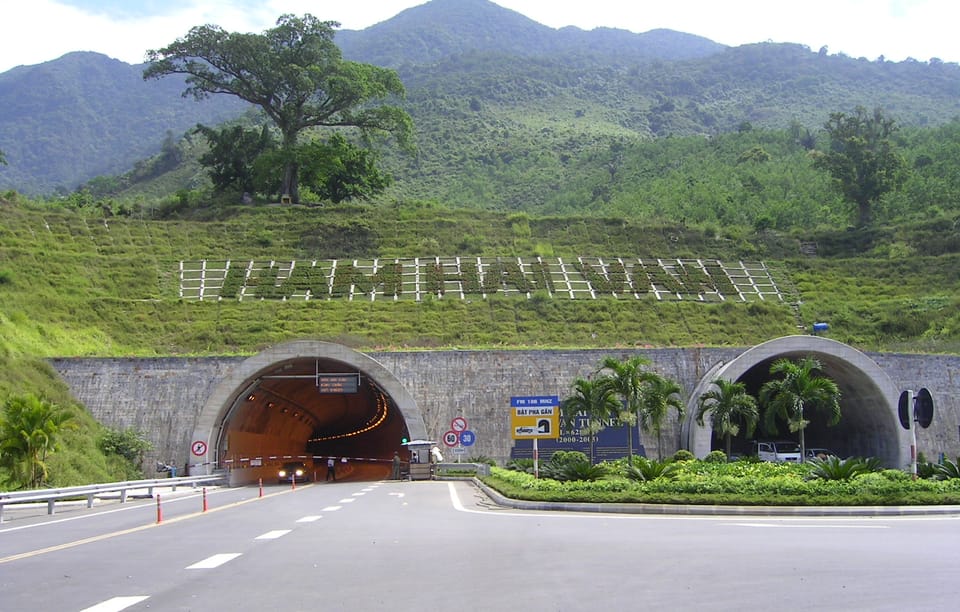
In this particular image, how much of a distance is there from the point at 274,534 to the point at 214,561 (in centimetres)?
402

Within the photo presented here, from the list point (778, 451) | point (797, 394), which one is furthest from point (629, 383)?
→ point (778, 451)

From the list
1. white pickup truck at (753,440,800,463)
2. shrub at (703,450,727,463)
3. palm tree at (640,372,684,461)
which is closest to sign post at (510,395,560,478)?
palm tree at (640,372,684,461)

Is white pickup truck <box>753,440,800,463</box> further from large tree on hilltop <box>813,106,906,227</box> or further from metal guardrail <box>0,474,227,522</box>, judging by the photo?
large tree on hilltop <box>813,106,906,227</box>

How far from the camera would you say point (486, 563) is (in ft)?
38.9

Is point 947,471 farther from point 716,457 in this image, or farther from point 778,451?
point 778,451

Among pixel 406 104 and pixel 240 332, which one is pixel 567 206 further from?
pixel 406 104

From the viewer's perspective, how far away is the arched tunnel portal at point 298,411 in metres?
40.4

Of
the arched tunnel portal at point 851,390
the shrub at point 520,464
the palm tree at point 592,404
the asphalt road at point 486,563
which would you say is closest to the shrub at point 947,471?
the asphalt road at point 486,563

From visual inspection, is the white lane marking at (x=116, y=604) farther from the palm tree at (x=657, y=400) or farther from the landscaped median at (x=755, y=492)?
the palm tree at (x=657, y=400)

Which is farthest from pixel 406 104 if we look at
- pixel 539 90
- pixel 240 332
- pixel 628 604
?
pixel 628 604

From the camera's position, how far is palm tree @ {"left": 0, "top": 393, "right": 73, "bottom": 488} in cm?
3067

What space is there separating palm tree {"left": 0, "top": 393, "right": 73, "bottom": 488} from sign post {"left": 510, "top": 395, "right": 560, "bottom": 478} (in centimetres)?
1409

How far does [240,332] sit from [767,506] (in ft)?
119

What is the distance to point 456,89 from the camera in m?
186
